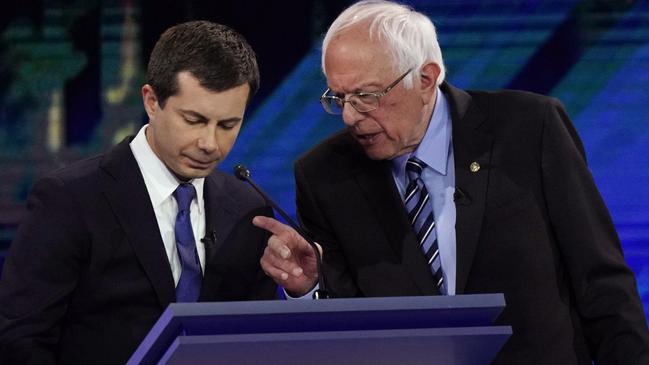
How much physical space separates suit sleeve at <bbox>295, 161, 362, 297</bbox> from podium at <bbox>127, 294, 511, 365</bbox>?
0.82m

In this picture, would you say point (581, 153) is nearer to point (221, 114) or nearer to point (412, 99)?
point (412, 99)

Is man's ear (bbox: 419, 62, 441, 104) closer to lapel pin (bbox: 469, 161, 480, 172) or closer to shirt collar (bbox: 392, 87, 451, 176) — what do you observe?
shirt collar (bbox: 392, 87, 451, 176)

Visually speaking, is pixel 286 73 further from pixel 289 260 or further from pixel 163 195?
pixel 289 260

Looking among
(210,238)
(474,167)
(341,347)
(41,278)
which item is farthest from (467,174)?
(41,278)

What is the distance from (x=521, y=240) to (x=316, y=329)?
3.03 ft

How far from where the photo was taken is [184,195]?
2.85 meters

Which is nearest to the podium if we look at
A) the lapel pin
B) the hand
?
the hand

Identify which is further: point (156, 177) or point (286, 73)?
point (286, 73)

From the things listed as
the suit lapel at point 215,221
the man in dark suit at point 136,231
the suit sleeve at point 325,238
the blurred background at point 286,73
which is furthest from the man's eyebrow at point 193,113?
the blurred background at point 286,73

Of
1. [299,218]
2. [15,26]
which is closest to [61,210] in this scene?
[299,218]

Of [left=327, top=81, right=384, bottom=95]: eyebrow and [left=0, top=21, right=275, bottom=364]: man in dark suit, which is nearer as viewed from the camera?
[left=0, top=21, right=275, bottom=364]: man in dark suit

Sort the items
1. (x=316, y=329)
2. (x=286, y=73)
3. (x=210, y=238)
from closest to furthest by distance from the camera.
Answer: (x=316, y=329)
(x=210, y=238)
(x=286, y=73)

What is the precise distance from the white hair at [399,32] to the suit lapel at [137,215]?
532 millimetres

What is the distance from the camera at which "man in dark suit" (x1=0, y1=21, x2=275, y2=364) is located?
2668 millimetres
